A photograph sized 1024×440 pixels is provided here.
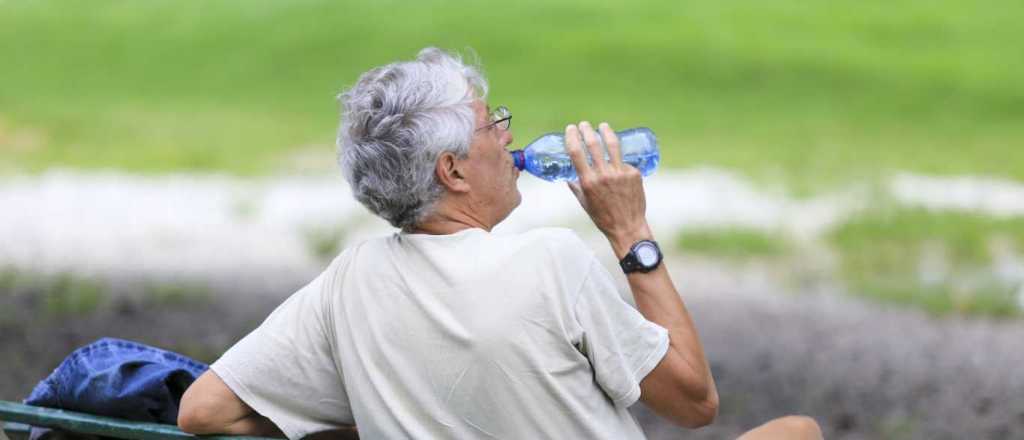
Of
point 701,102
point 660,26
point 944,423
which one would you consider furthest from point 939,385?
point 660,26

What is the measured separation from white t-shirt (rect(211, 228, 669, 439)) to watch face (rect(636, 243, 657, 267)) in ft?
0.31

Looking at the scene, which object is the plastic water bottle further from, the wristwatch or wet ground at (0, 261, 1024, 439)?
wet ground at (0, 261, 1024, 439)

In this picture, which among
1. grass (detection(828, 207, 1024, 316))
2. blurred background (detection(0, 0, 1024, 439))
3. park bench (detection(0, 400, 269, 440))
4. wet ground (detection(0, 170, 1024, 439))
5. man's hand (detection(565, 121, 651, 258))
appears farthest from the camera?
grass (detection(828, 207, 1024, 316))

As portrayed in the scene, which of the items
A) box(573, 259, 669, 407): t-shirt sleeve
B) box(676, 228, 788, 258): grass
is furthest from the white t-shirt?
box(676, 228, 788, 258): grass

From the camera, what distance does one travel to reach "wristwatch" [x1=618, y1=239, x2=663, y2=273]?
2.39 meters

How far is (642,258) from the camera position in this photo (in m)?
2.39

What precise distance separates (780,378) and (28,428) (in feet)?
10.9

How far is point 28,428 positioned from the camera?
2650 millimetres

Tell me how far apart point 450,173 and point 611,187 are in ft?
0.82

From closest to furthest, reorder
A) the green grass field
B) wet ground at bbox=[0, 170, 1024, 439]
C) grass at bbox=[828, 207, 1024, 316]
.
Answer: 1. wet ground at bbox=[0, 170, 1024, 439]
2. grass at bbox=[828, 207, 1024, 316]
3. the green grass field

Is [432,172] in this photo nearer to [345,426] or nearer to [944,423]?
[345,426]

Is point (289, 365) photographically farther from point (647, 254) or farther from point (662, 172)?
point (662, 172)

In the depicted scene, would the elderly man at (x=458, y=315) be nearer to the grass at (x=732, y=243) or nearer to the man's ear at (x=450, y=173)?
the man's ear at (x=450, y=173)

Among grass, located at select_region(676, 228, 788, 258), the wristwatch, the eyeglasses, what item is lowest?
grass, located at select_region(676, 228, 788, 258)
